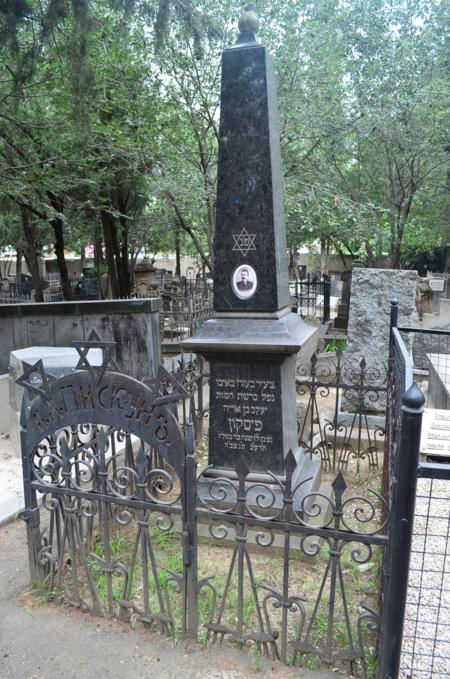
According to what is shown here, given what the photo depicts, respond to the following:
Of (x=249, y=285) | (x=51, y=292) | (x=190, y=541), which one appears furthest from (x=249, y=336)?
(x=51, y=292)

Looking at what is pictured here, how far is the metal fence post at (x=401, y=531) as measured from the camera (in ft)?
6.75

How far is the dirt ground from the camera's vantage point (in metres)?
2.67

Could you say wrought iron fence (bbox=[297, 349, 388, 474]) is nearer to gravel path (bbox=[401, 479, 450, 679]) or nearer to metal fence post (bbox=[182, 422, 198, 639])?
gravel path (bbox=[401, 479, 450, 679])

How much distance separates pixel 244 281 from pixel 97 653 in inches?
106

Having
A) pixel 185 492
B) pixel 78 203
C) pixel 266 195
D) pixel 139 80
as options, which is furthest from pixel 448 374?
pixel 78 203

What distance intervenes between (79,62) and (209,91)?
5.38m

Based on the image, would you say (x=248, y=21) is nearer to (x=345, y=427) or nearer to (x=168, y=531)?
(x=168, y=531)

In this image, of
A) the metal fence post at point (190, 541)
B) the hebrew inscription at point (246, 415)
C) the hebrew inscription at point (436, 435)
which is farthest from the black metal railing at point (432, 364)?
the metal fence post at point (190, 541)

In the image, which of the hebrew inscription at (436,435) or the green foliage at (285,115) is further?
the green foliage at (285,115)

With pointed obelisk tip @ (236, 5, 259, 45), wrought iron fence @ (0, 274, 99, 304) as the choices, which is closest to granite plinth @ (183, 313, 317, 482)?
pointed obelisk tip @ (236, 5, 259, 45)

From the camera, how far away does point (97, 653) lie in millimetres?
2809

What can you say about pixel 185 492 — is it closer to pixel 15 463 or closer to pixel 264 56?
pixel 264 56

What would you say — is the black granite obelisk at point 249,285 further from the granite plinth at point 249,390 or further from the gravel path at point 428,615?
the gravel path at point 428,615

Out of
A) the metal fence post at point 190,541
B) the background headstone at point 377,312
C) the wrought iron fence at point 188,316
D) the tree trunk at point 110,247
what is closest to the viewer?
the metal fence post at point 190,541
